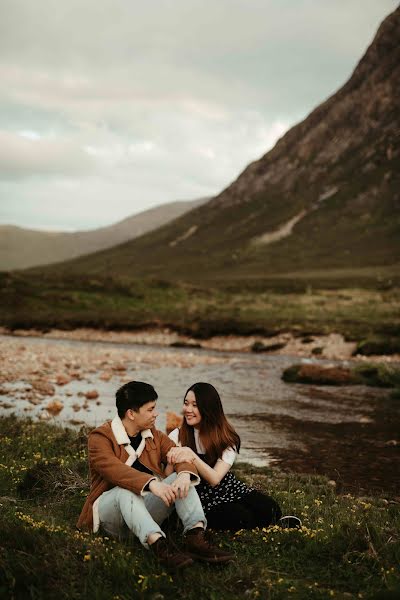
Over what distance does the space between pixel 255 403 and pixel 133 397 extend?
14918 mm

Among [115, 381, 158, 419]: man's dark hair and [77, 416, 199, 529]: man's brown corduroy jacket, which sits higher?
[115, 381, 158, 419]: man's dark hair

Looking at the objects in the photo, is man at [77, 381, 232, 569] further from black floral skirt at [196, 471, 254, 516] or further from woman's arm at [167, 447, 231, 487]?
black floral skirt at [196, 471, 254, 516]

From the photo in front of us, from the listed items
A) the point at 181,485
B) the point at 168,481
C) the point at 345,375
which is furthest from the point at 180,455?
the point at 345,375

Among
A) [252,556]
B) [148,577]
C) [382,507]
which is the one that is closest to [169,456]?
[252,556]

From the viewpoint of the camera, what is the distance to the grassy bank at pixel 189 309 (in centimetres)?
4553

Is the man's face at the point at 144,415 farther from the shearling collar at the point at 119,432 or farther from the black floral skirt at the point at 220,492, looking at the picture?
the black floral skirt at the point at 220,492

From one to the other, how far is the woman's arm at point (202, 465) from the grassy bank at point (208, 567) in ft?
2.27

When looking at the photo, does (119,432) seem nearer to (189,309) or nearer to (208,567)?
(208,567)

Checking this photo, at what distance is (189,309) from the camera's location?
57.7 meters

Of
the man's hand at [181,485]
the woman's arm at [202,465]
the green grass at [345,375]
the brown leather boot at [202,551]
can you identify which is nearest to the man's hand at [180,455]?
the woman's arm at [202,465]

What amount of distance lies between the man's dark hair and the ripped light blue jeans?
91 centimetres

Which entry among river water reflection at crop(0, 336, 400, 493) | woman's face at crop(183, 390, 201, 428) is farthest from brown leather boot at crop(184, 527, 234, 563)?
river water reflection at crop(0, 336, 400, 493)

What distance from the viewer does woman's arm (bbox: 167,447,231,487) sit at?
732 cm

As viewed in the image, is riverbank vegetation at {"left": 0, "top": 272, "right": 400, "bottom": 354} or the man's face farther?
riverbank vegetation at {"left": 0, "top": 272, "right": 400, "bottom": 354}
